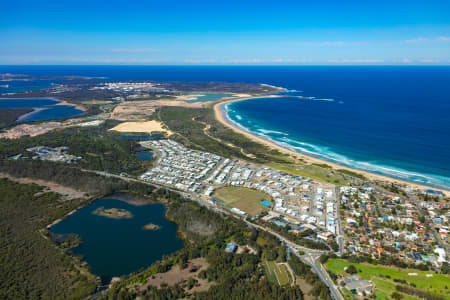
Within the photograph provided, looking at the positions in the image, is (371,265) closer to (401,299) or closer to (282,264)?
(401,299)

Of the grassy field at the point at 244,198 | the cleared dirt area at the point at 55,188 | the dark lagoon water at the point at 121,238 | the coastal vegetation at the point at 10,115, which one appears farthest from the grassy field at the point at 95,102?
the grassy field at the point at 244,198

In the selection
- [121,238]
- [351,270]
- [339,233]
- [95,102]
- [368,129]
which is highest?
[95,102]

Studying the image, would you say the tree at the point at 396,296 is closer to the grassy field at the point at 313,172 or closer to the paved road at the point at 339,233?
the paved road at the point at 339,233

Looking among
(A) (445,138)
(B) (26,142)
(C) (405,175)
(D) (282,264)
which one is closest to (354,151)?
(C) (405,175)

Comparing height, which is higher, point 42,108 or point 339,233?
point 42,108

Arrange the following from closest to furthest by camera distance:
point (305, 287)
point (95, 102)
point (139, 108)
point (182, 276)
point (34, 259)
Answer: point (305, 287) < point (182, 276) < point (34, 259) < point (139, 108) < point (95, 102)

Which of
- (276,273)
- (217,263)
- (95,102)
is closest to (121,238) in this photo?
(217,263)

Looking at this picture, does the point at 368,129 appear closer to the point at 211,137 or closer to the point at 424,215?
the point at 211,137
